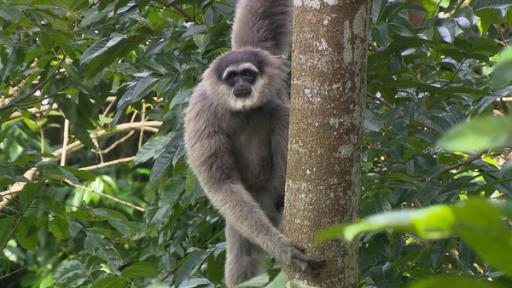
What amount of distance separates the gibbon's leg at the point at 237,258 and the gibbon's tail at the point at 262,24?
1.13 m

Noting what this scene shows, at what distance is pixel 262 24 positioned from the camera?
13.8 ft

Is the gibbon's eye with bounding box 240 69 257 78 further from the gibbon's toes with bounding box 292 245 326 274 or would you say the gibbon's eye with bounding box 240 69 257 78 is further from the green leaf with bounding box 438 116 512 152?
the green leaf with bounding box 438 116 512 152

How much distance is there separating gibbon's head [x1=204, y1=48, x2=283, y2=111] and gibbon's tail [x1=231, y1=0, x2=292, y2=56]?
0.40ft

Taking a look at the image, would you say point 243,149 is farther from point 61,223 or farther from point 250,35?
point 61,223

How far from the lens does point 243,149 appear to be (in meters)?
4.31

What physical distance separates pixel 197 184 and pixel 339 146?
1.82m

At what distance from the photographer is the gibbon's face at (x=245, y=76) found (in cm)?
407

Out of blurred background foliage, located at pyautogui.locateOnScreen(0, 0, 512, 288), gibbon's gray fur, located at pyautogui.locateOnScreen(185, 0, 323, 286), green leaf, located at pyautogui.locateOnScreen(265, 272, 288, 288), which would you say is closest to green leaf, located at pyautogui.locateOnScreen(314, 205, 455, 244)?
green leaf, located at pyautogui.locateOnScreen(265, 272, 288, 288)

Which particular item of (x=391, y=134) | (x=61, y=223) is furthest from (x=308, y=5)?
(x=61, y=223)

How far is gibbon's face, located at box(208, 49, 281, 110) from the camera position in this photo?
407 centimetres

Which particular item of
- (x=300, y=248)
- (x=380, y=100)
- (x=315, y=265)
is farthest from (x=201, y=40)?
(x=315, y=265)

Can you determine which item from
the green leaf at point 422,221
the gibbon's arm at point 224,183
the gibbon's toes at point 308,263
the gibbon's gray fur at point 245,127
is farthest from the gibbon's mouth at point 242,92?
the green leaf at point 422,221

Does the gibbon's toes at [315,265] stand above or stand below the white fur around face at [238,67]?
below

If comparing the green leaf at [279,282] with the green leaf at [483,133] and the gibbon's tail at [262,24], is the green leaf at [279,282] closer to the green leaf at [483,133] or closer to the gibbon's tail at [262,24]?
the green leaf at [483,133]
